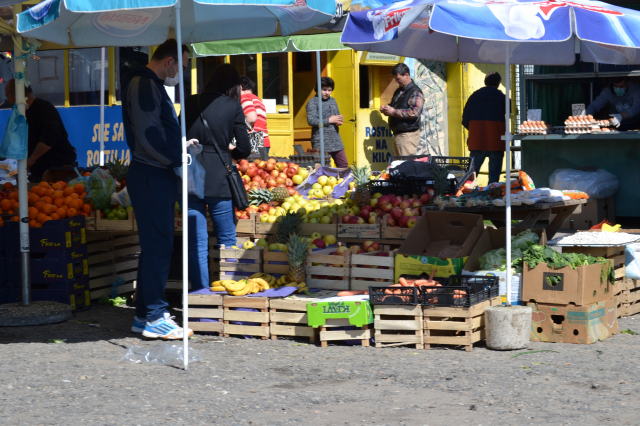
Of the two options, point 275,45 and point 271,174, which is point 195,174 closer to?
point 271,174

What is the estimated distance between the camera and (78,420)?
4.34 m

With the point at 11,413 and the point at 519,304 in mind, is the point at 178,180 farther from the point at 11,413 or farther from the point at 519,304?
the point at 519,304

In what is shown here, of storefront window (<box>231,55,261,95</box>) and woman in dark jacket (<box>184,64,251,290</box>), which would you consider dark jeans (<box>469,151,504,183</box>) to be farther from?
woman in dark jacket (<box>184,64,251,290</box>)

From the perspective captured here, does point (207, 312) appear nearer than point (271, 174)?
Yes

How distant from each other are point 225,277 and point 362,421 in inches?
124

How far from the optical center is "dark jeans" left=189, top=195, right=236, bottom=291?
6848 mm

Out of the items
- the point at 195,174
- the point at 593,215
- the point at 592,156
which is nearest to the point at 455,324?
the point at 195,174

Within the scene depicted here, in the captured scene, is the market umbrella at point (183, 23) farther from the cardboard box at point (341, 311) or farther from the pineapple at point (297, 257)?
the cardboard box at point (341, 311)

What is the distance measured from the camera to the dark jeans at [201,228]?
22.5ft

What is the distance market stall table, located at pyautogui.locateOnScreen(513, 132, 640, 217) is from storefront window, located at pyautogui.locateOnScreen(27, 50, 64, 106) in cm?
824

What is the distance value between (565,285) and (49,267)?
15.4 ft

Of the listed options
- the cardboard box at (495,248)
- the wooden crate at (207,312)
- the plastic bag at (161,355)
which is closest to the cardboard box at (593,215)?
the cardboard box at (495,248)

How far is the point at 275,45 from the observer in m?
12.0

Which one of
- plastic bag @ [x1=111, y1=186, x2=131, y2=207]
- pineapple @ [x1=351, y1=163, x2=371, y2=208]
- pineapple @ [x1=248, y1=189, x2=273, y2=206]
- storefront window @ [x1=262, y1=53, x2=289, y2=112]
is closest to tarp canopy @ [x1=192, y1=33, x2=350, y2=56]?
storefront window @ [x1=262, y1=53, x2=289, y2=112]
